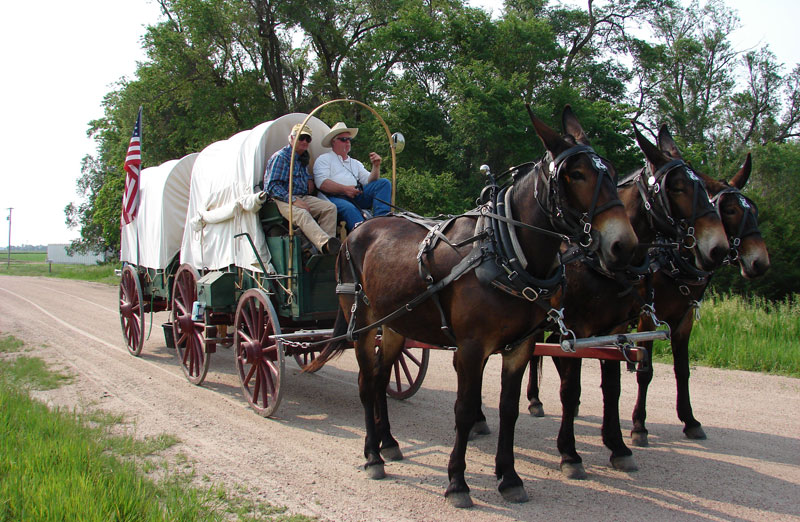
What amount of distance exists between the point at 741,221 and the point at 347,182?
3820mm

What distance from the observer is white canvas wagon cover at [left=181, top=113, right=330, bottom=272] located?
261 inches

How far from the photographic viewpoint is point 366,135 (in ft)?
72.0

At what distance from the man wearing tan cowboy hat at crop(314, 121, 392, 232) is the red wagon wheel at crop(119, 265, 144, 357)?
4.47 meters

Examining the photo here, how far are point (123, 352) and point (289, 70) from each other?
61.5 ft

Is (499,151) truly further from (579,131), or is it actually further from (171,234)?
(579,131)

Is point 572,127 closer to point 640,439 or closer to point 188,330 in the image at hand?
point 640,439

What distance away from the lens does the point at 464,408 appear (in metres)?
3.93

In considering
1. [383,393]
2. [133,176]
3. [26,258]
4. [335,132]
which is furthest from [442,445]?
[26,258]

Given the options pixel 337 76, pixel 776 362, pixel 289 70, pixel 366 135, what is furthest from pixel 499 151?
pixel 776 362

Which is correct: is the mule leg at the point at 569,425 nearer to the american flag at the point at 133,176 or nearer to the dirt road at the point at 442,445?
the dirt road at the point at 442,445

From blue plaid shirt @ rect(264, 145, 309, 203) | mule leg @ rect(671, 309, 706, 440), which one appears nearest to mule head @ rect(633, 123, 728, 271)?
mule leg @ rect(671, 309, 706, 440)

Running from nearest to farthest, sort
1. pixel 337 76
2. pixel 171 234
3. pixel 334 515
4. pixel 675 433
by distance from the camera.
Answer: pixel 334 515, pixel 675 433, pixel 171 234, pixel 337 76

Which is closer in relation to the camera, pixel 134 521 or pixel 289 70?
pixel 134 521

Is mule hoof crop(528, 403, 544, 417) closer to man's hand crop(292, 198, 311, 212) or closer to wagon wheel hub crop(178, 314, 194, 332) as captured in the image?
man's hand crop(292, 198, 311, 212)
